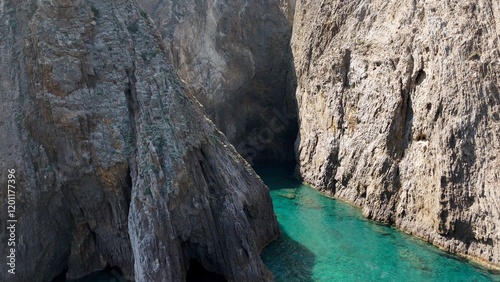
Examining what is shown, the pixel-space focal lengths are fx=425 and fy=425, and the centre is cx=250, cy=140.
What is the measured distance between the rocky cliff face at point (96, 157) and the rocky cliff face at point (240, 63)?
18426 millimetres

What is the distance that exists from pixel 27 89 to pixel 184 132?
8279mm

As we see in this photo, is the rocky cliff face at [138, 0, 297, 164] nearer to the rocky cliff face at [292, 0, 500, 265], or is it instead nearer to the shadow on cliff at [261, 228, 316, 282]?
the rocky cliff face at [292, 0, 500, 265]

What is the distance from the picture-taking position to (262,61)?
4553cm

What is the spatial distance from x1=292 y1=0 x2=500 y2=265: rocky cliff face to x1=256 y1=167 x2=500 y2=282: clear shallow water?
1.03 metres

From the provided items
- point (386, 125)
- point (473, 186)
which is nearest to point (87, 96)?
point (386, 125)

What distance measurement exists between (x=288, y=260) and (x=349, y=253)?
12.3 ft

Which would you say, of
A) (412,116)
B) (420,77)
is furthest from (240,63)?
(412,116)

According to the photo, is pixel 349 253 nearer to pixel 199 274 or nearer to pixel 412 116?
pixel 199 274

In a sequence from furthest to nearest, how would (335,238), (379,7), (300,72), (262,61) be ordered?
(262,61) → (300,72) → (379,7) → (335,238)

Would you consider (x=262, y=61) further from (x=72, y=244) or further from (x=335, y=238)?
(x=72, y=244)

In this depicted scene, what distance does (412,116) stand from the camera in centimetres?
2662

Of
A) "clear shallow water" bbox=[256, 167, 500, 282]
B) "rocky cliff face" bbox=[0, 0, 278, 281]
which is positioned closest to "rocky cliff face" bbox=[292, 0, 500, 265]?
"clear shallow water" bbox=[256, 167, 500, 282]

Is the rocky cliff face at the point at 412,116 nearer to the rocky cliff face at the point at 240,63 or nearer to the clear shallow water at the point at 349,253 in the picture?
the clear shallow water at the point at 349,253

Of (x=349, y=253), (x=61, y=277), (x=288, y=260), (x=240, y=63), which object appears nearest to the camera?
(x=61, y=277)
